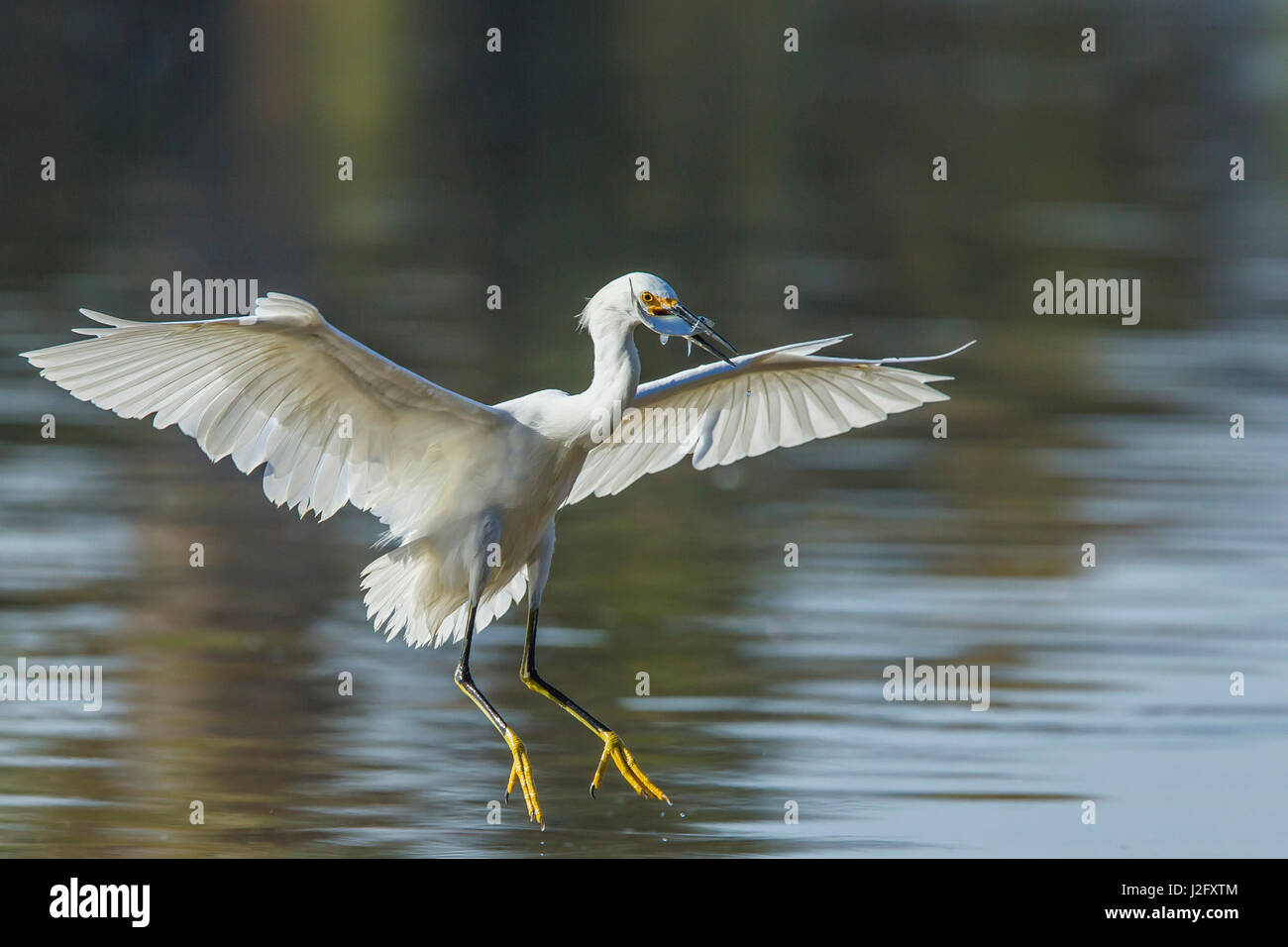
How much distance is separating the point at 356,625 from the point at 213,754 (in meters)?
2.29

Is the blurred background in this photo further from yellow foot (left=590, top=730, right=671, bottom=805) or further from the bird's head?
the bird's head

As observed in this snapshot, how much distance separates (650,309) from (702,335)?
28 centimetres

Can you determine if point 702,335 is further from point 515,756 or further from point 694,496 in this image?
point 694,496

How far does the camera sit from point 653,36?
141 ft

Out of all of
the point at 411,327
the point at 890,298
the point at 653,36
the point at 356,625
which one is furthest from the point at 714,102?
the point at 356,625

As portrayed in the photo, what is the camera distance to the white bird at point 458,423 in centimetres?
851

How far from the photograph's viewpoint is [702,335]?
9.12 metres

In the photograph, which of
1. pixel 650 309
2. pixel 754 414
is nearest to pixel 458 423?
pixel 650 309

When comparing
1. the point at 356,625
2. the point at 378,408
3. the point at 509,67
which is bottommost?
the point at 356,625

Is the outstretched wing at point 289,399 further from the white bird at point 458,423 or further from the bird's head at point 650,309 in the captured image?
the bird's head at point 650,309

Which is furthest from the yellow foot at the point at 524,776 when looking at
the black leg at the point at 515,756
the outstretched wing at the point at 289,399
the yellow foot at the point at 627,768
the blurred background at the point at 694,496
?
the outstretched wing at the point at 289,399

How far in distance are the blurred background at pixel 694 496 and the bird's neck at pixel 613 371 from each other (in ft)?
5.59

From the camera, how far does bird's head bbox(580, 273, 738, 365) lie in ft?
29.4

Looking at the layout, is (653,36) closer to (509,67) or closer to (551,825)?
(509,67)
